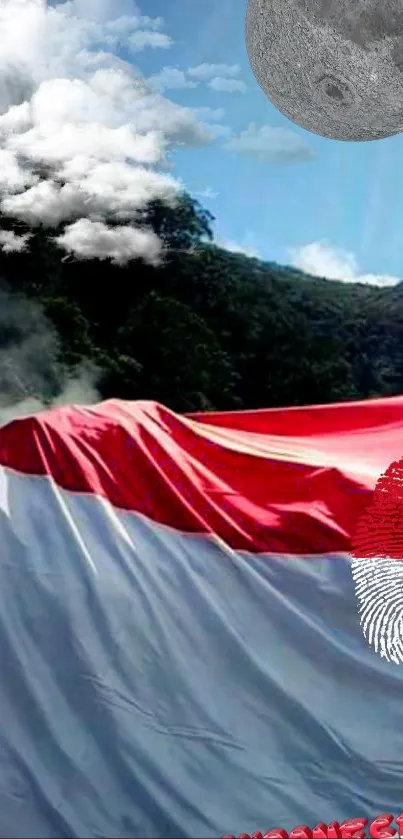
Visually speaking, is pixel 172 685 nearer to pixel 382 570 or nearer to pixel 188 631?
pixel 188 631

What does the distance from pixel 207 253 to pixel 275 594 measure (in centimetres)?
86

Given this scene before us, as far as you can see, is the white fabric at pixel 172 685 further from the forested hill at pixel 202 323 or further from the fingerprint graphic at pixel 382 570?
Result: the forested hill at pixel 202 323

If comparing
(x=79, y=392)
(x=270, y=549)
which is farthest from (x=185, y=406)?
(x=270, y=549)

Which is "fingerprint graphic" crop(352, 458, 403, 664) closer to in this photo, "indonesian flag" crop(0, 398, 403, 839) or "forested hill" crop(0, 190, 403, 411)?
"indonesian flag" crop(0, 398, 403, 839)

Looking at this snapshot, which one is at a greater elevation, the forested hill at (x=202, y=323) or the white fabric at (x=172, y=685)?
the forested hill at (x=202, y=323)

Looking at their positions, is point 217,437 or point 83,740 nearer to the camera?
point 83,740

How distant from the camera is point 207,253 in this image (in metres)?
2.30

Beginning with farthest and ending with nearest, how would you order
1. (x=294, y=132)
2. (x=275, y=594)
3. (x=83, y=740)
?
1. (x=294, y=132)
2. (x=275, y=594)
3. (x=83, y=740)

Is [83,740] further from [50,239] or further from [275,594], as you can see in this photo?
[50,239]

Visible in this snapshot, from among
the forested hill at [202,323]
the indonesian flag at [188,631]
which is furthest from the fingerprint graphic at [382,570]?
the forested hill at [202,323]

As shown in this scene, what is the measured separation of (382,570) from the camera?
88.8 inches

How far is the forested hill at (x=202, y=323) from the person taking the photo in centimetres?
221

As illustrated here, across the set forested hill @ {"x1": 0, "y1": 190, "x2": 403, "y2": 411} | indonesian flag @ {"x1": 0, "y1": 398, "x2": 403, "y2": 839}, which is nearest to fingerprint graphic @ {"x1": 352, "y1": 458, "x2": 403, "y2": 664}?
indonesian flag @ {"x1": 0, "y1": 398, "x2": 403, "y2": 839}

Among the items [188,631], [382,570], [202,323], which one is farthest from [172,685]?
[202,323]
